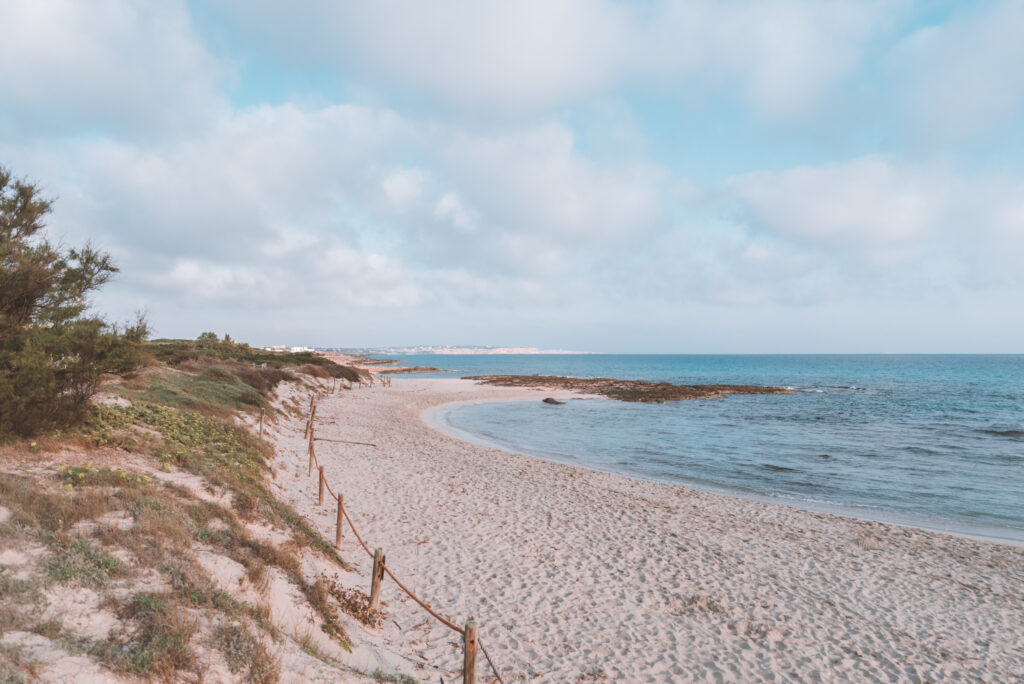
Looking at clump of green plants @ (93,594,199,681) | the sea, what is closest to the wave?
the sea

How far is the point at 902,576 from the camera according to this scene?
36.6 ft

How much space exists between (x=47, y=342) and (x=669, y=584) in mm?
13721

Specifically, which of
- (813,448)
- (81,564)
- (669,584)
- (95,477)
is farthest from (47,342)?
(813,448)

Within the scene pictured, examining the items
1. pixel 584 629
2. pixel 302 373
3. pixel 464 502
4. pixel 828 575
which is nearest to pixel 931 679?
pixel 828 575

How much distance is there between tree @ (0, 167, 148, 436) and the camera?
9375 mm

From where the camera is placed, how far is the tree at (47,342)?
369 inches

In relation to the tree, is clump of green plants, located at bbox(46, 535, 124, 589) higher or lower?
lower

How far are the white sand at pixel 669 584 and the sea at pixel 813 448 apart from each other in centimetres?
318

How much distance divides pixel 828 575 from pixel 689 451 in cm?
1598

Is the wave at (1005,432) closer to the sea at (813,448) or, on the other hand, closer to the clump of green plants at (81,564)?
the sea at (813,448)

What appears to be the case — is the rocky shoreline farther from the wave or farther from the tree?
the tree

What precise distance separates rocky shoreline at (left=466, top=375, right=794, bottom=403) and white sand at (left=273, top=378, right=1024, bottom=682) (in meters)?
40.8

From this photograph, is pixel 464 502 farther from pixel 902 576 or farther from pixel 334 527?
pixel 902 576

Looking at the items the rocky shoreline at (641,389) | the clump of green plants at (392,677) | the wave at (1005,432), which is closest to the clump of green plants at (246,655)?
the clump of green plants at (392,677)
